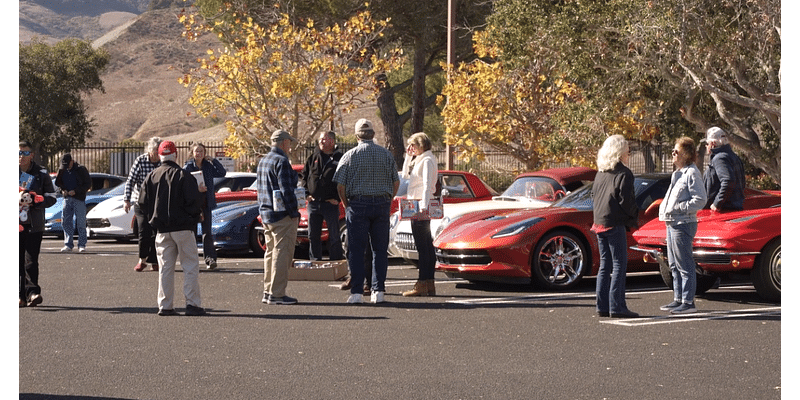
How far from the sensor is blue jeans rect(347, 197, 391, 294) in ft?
34.4

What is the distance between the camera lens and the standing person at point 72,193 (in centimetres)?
1712

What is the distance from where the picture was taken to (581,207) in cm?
1195

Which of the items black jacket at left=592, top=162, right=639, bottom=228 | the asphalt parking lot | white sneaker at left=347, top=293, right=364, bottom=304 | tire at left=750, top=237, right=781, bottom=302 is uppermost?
black jacket at left=592, top=162, right=639, bottom=228

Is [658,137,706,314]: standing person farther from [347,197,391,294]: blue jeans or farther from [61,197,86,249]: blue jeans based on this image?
[61,197,86,249]: blue jeans

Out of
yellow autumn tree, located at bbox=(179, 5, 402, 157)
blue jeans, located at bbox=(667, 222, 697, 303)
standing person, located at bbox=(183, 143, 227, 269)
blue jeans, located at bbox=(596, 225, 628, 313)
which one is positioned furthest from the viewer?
yellow autumn tree, located at bbox=(179, 5, 402, 157)

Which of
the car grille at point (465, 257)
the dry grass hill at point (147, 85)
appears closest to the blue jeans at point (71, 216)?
the car grille at point (465, 257)

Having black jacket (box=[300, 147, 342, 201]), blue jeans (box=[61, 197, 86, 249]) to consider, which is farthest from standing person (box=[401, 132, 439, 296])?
blue jeans (box=[61, 197, 86, 249])

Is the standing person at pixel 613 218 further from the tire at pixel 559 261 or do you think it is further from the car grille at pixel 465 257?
the car grille at pixel 465 257

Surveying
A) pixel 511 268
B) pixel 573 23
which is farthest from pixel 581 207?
pixel 573 23

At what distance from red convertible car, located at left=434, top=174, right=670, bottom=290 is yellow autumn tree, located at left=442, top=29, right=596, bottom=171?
11911mm

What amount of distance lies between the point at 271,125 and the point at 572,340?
20.2 meters

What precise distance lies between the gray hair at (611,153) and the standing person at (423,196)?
6.66 feet

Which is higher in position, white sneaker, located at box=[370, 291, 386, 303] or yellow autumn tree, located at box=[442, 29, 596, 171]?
yellow autumn tree, located at box=[442, 29, 596, 171]

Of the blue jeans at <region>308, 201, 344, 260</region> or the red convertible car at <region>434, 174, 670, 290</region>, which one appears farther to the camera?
the blue jeans at <region>308, 201, 344, 260</region>
